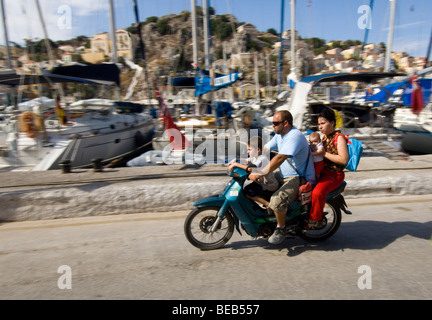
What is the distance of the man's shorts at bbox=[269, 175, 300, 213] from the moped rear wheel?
53 cm

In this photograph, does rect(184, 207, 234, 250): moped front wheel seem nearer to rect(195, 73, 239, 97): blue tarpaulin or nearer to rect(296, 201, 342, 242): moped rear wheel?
rect(296, 201, 342, 242): moped rear wheel

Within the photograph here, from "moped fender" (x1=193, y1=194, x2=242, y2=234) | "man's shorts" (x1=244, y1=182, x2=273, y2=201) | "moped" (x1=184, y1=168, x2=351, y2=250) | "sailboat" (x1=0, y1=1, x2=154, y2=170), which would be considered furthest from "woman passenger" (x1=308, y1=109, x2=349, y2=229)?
"sailboat" (x1=0, y1=1, x2=154, y2=170)

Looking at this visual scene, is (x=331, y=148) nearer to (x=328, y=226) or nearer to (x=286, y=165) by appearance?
(x=286, y=165)

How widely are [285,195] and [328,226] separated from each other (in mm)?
942

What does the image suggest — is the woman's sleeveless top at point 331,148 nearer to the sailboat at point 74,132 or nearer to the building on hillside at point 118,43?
the sailboat at point 74,132

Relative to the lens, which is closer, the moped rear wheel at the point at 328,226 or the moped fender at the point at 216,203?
the moped fender at the point at 216,203

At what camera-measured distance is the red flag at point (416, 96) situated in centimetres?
1118

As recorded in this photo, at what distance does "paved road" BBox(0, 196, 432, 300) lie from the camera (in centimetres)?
296

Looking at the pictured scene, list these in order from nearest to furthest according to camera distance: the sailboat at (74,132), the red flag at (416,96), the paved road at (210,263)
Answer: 1. the paved road at (210,263)
2. the sailboat at (74,132)
3. the red flag at (416,96)

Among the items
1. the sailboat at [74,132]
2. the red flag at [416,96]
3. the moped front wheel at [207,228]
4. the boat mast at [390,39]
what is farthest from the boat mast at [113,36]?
the boat mast at [390,39]

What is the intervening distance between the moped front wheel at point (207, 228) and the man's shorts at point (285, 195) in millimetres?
586

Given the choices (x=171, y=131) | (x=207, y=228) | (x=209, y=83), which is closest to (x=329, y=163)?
(x=207, y=228)
